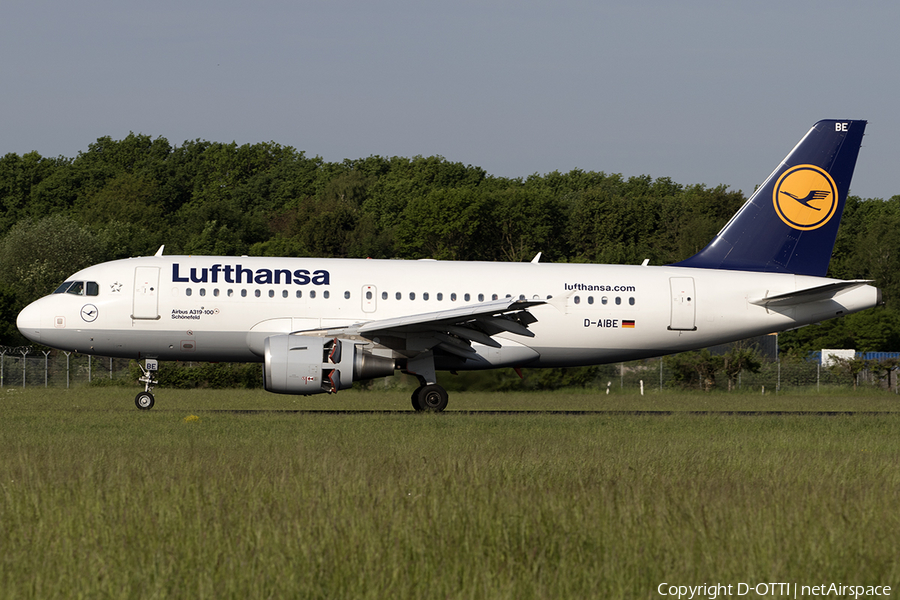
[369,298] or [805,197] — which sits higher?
[805,197]

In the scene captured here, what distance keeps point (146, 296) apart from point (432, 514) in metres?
16.7

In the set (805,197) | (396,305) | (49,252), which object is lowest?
(396,305)

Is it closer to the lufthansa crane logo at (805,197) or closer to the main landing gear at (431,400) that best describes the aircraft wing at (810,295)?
the lufthansa crane logo at (805,197)

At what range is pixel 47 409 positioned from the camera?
79.9ft

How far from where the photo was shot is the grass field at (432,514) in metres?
6.27

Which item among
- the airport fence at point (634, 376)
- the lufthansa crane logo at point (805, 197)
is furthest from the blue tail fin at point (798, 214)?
the airport fence at point (634, 376)

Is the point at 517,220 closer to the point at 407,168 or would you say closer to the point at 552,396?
the point at 407,168

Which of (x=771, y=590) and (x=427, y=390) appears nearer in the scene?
(x=771, y=590)

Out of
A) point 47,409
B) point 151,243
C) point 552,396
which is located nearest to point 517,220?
point 151,243

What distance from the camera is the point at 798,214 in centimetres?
2636

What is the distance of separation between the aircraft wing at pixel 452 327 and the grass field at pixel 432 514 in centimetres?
572

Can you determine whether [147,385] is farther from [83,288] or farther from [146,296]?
[83,288]

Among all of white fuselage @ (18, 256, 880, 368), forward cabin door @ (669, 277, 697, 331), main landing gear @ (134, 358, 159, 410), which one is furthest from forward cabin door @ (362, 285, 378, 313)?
forward cabin door @ (669, 277, 697, 331)

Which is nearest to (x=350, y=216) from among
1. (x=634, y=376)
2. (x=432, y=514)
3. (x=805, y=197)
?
(x=634, y=376)
